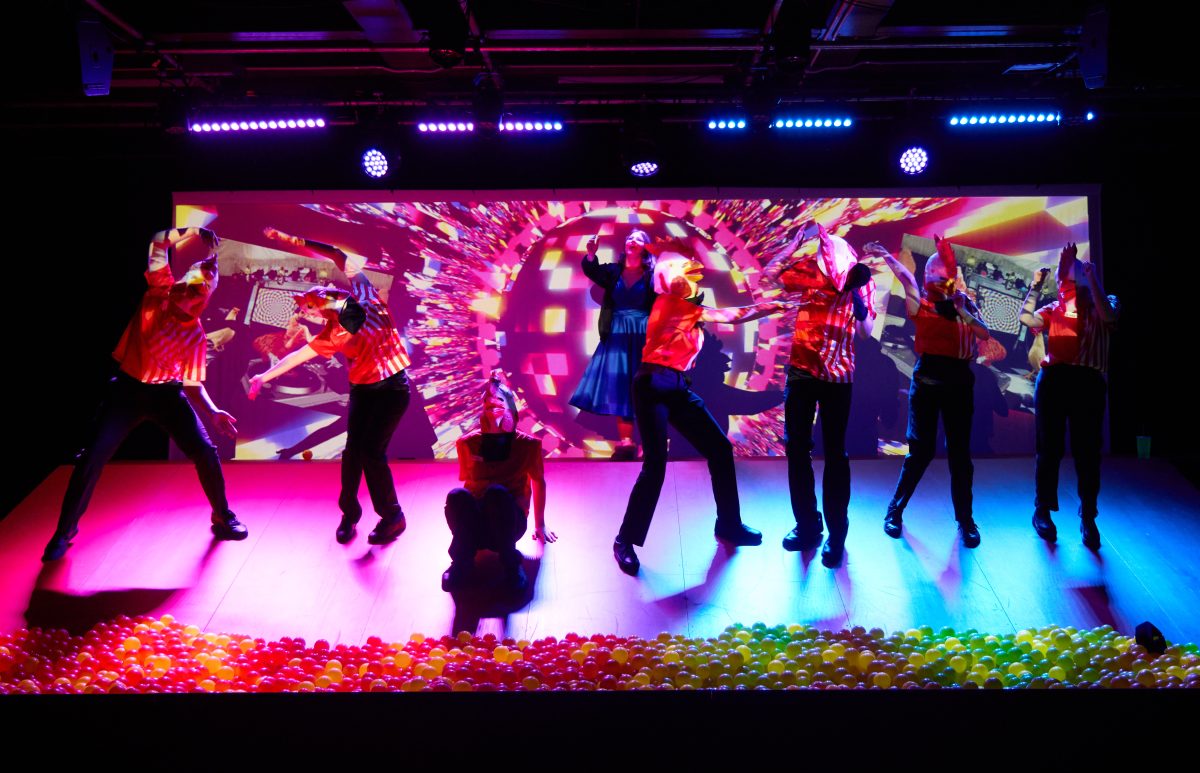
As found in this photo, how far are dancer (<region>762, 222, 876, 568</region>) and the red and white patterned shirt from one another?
9.60 feet

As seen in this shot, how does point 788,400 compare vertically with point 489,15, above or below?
below

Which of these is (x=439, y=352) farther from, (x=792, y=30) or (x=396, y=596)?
(x=792, y=30)

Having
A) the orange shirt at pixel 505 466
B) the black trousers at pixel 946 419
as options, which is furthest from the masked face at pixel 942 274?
the orange shirt at pixel 505 466

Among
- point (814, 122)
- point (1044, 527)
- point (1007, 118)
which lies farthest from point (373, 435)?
point (1007, 118)

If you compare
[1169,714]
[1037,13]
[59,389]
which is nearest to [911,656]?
[1169,714]

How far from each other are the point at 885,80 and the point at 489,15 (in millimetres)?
2615

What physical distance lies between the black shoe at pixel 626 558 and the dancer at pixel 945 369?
1497 mm

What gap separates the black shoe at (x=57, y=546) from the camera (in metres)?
4.65

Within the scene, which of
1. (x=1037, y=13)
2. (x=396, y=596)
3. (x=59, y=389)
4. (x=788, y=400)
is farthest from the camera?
(x=59, y=389)

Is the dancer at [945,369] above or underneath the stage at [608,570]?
above

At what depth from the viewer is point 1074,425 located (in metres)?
4.77

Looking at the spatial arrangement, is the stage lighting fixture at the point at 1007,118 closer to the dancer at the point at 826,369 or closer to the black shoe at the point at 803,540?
the dancer at the point at 826,369

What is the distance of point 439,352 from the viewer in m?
6.46

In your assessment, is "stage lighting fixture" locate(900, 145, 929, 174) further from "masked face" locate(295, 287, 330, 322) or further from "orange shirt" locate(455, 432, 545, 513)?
"masked face" locate(295, 287, 330, 322)
